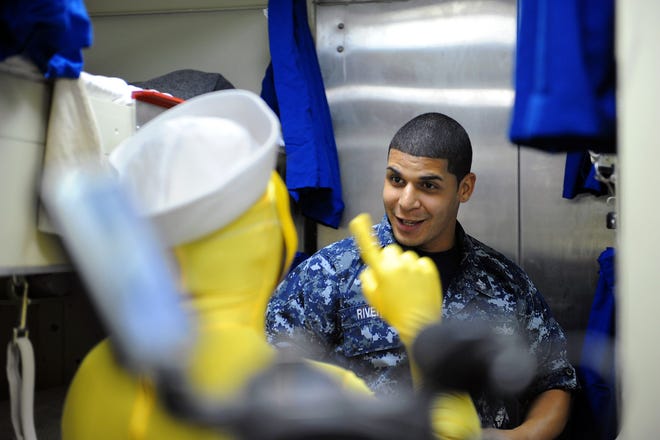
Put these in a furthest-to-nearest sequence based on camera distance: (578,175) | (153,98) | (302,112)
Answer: (302,112) < (578,175) < (153,98)

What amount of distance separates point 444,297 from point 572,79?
3.49 ft

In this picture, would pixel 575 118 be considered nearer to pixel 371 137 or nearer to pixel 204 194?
pixel 204 194

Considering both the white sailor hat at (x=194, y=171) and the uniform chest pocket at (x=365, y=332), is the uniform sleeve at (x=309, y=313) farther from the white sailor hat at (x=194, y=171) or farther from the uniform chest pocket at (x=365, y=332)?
the white sailor hat at (x=194, y=171)

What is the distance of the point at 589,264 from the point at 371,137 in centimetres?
93

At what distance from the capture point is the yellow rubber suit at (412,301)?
0.97 m

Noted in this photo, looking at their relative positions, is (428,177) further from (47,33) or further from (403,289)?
(47,33)

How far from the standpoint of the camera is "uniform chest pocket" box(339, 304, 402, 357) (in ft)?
5.67

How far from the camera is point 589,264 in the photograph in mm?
2430

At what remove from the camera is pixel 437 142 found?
1855mm

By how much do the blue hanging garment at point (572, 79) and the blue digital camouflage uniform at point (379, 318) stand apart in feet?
3.22

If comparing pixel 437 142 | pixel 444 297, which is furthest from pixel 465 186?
pixel 444 297

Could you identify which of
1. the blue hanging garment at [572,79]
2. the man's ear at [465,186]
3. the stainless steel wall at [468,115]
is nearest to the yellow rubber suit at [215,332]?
the blue hanging garment at [572,79]

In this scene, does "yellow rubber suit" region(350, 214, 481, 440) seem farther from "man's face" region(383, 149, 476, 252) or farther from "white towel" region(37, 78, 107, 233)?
"man's face" region(383, 149, 476, 252)

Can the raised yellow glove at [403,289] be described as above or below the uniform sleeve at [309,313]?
above
